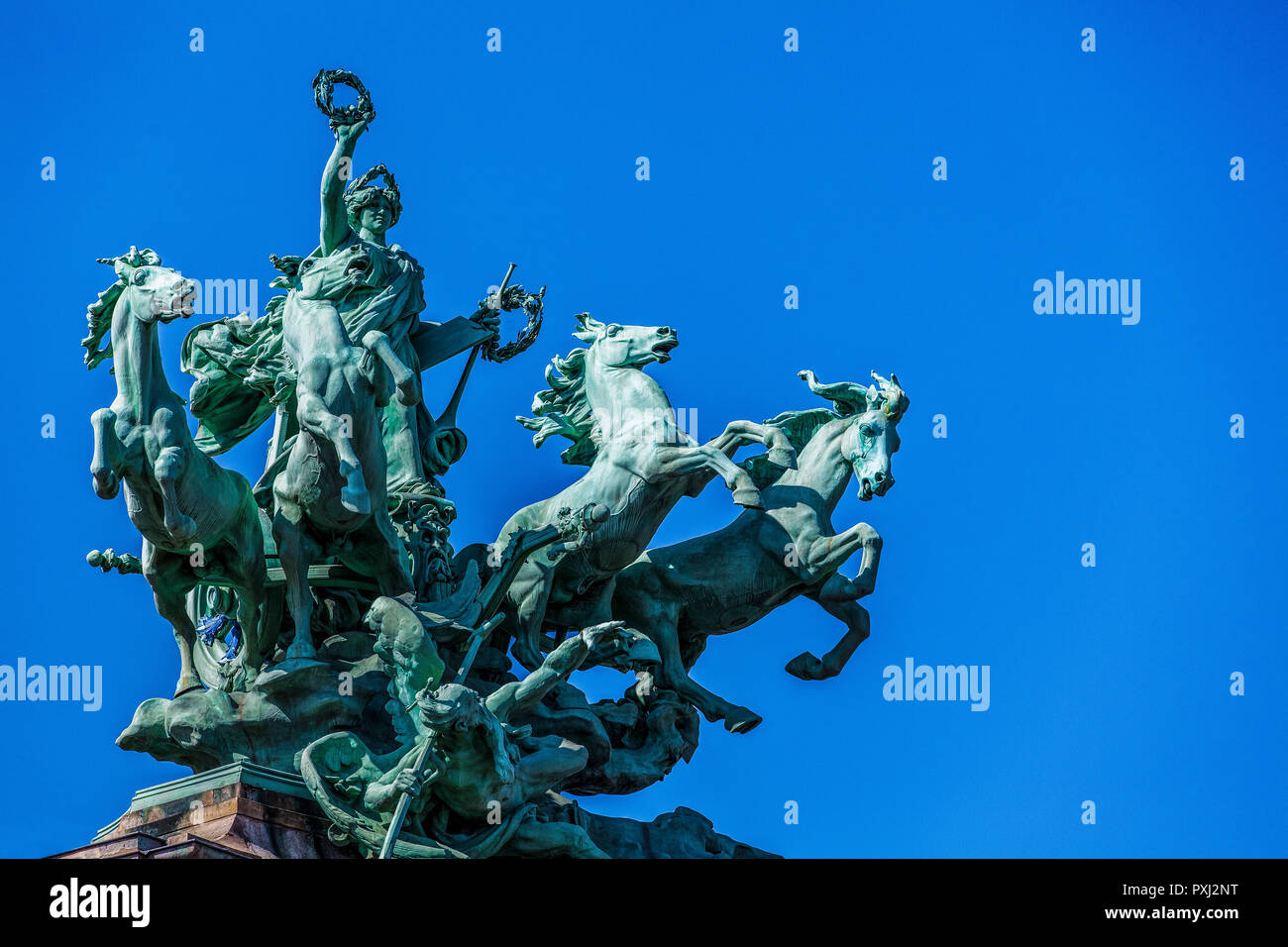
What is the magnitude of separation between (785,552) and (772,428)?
1.33 metres

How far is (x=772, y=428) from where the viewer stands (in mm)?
32500

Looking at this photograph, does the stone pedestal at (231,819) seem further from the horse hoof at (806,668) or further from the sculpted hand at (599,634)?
the horse hoof at (806,668)

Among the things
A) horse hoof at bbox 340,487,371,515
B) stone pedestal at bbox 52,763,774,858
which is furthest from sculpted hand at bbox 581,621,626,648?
stone pedestal at bbox 52,763,774,858

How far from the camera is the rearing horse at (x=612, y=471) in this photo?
31.1 meters

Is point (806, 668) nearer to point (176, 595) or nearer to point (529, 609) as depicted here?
point (529, 609)

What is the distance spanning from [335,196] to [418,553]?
3870 millimetres

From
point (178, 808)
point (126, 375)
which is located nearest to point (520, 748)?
point (178, 808)

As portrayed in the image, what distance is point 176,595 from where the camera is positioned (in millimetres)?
29125

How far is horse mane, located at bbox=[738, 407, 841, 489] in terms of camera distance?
108ft

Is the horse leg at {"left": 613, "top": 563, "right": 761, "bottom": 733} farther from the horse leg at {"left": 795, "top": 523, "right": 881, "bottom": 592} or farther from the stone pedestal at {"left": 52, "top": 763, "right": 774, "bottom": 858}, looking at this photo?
the stone pedestal at {"left": 52, "top": 763, "right": 774, "bottom": 858}
